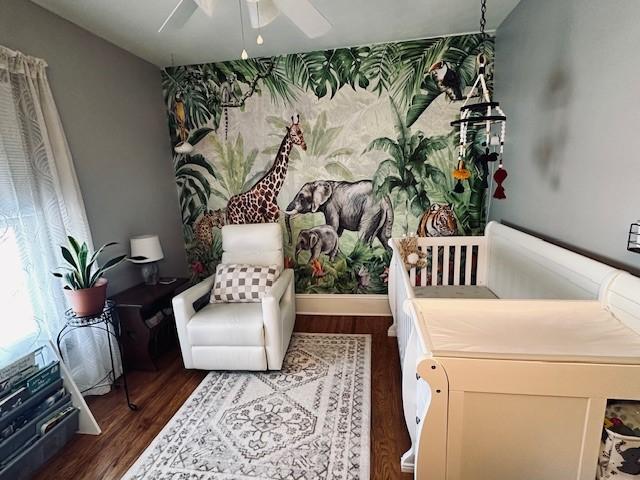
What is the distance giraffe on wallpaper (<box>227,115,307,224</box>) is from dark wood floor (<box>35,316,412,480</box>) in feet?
4.87

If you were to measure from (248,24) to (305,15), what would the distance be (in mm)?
1195

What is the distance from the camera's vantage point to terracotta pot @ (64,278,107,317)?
1.95 meters

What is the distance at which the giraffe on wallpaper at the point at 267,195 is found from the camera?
3.16 m

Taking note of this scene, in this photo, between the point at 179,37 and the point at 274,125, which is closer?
the point at 179,37

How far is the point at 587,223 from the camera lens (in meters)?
1.57

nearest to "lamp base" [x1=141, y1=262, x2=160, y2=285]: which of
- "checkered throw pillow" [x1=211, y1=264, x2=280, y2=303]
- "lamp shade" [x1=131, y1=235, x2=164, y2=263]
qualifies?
"lamp shade" [x1=131, y1=235, x2=164, y2=263]

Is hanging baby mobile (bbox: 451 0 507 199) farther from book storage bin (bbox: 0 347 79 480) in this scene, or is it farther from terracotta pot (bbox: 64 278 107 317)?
book storage bin (bbox: 0 347 79 480)

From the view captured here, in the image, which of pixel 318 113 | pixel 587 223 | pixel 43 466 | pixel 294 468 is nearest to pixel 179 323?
pixel 43 466

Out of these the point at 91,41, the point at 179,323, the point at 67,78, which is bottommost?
the point at 179,323

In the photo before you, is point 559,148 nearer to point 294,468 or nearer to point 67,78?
point 294,468

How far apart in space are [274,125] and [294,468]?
2791 millimetres

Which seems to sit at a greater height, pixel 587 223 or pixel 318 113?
pixel 318 113

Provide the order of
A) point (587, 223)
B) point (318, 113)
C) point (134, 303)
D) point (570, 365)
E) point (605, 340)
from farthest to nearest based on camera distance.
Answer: point (318, 113)
point (134, 303)
point (587, 223)
point (605, 340)
point (570, 365)

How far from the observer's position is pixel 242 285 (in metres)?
2.65
